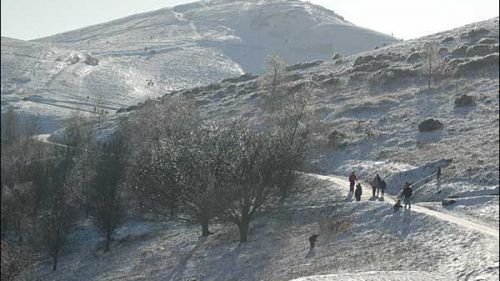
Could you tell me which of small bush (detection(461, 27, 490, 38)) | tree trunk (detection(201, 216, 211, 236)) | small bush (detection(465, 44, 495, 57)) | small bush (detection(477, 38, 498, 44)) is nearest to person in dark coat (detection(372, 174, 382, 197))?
tree trunk (detection(201, 216, 211, 236))

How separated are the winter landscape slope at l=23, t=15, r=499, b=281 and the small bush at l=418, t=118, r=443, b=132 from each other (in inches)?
23.0

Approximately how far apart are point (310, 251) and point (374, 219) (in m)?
4.43

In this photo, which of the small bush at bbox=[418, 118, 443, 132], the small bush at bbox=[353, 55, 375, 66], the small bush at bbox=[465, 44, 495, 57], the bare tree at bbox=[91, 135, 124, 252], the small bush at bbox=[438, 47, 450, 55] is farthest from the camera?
the small bush at bbox=[353, 55, 375, 66]

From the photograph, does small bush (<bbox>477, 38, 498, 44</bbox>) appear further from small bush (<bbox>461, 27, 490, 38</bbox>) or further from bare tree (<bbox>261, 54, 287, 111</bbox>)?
bare tree (<bbox>261, 54, 287, 111</bbox>)

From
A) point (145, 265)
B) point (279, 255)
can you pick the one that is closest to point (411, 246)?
point (279, 255)

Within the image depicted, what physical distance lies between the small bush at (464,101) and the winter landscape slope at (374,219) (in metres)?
0.56

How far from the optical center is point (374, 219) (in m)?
32.4

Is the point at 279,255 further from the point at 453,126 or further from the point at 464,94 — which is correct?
→ the point at 464,94

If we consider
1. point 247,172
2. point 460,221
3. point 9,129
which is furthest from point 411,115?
point 9,129

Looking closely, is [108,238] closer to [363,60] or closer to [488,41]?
[363,60]

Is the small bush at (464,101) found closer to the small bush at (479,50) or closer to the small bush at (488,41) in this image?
the small bush at (479,50)

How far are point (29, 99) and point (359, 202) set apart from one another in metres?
106

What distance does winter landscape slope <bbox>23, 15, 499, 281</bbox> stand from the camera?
84.8 feet

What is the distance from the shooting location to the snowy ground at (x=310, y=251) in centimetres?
2366
